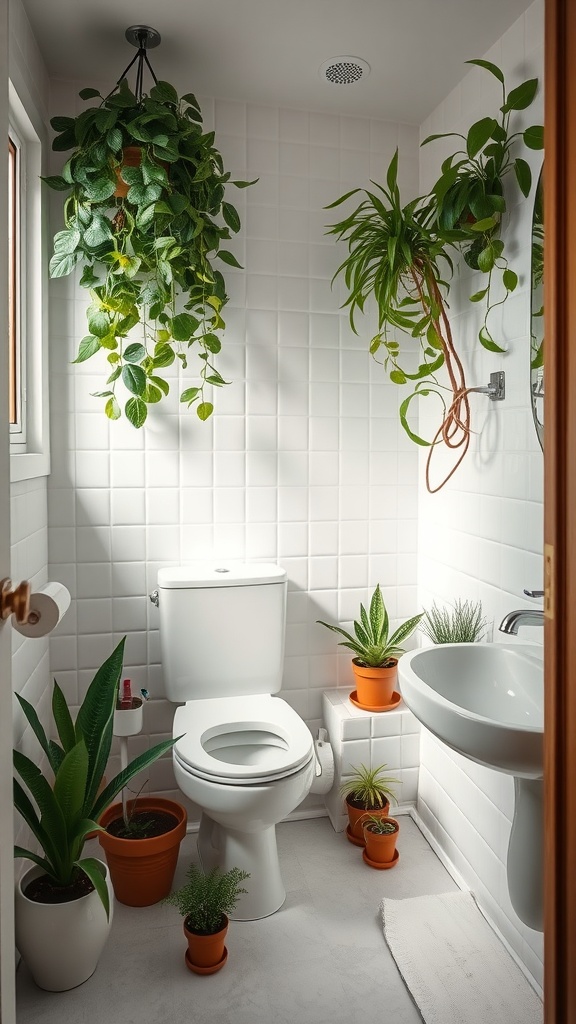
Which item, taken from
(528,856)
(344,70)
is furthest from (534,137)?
(528,856)

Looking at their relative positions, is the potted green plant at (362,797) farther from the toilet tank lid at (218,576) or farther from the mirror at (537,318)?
the mirror at (537,318)

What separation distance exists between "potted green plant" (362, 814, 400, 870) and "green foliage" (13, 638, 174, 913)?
756 millimetres

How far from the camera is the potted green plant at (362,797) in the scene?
2273mm

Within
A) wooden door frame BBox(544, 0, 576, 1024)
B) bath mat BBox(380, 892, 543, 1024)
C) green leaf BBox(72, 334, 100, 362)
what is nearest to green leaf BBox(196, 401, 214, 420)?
green leaf BBox(72, 334, 100, 362)

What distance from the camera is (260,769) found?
178 centimetres

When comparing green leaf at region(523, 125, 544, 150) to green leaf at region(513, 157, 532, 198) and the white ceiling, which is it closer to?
green leaf at region(513, 157, 532, 198)

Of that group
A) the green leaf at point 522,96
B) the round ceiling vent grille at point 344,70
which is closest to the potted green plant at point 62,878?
the green leaf at point 522,96

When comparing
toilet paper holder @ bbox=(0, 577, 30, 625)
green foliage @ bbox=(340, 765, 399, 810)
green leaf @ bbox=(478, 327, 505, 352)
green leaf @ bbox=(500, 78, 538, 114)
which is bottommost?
green foliage @ bbox=(340, 765, 399, 810)

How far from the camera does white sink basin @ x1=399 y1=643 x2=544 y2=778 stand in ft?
4.26

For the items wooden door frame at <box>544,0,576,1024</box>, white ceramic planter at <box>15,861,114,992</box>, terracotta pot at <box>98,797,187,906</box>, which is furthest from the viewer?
terracotta pot at <box>98,797,187,906</box>

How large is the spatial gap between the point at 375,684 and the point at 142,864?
2.92 feet

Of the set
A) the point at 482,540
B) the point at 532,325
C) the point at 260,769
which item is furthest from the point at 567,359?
the point at 260,769

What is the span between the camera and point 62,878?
66.2 inches

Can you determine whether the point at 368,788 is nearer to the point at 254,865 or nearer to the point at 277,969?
the point at 254,865
